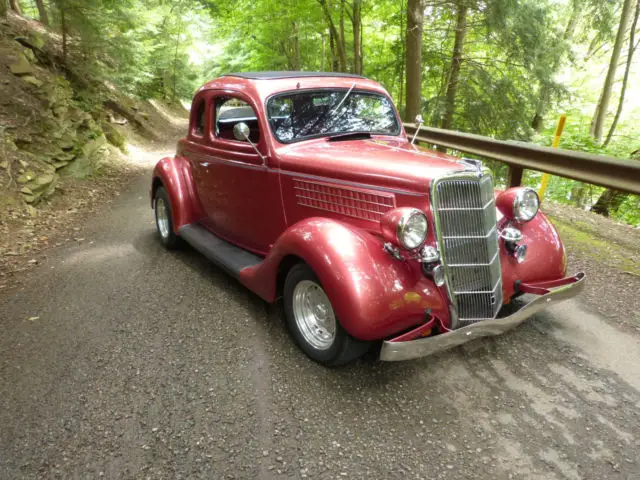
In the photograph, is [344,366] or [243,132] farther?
[243,132]

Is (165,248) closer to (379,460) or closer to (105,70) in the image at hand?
(379,460)

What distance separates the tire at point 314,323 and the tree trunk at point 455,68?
747 cm

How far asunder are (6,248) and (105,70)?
273 inches

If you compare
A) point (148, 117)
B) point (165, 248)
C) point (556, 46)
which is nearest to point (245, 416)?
point (165, 248)

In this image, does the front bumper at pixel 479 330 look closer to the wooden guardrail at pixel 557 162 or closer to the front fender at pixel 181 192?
the wooden guardrail at pixel 557 162

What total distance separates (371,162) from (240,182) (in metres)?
1.41

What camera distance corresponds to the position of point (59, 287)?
4.10 meters

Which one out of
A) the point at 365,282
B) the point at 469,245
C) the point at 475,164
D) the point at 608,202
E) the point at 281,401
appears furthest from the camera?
the point at 608,202

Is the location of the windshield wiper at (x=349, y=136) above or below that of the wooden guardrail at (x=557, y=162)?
above

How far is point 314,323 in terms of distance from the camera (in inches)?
116

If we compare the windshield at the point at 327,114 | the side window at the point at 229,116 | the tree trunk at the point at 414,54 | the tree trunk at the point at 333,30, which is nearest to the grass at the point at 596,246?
the windshield at the point at 327,114

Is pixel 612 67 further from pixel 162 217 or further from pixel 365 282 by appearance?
pixel 365 282

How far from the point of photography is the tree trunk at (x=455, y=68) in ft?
29.9

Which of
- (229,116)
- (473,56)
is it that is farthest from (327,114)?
(473,56)
